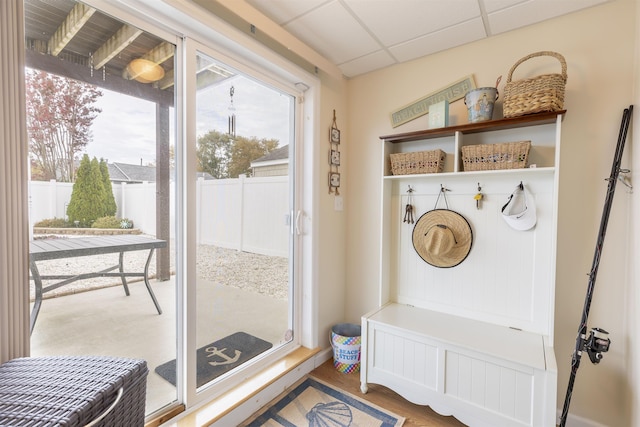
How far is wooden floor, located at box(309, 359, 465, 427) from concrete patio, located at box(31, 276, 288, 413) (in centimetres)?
70

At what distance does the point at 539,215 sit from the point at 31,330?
261 cm

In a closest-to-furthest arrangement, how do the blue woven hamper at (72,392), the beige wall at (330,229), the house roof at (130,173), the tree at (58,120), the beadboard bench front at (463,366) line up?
the blue woven hamper at (72,392), the tree at (58,120), the house roof at (130,173), the beadboard bench front at (463,366), the beige wall at (330,229)

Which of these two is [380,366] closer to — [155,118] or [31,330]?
[31,330]

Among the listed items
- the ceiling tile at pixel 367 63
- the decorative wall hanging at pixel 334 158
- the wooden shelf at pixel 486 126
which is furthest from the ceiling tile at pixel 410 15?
the decorative wall hanging at pixel 334 158

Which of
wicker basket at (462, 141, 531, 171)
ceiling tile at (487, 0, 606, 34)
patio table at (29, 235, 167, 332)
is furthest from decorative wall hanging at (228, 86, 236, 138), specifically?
ceiling tile at (487, 0, 606, 34)

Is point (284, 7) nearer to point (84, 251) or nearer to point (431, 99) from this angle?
point (431, 99)

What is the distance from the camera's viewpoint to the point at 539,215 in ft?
5.75

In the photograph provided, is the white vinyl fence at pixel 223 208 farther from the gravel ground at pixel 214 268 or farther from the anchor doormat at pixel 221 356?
the anchor doormat at pixel 221 356

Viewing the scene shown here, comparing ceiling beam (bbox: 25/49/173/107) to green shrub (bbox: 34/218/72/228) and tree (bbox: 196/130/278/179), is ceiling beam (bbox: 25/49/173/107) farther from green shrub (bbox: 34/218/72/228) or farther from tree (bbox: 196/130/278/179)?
green shrub (bbox: 34/218/72/228)

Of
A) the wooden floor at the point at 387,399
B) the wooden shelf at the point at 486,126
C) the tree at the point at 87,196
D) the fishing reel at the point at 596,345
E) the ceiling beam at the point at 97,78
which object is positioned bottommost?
the wooden floor at the point at 387,399

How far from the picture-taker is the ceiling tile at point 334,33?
5.61ft

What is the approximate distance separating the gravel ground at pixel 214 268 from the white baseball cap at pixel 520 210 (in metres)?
1.57

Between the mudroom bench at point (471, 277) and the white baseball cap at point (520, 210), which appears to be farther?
the white baseball cap at point (520, 210)

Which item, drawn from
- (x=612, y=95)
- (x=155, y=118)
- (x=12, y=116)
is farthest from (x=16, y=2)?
(x=612, y=95)
